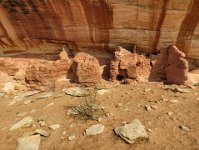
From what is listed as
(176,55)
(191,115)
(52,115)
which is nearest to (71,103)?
(52,115)

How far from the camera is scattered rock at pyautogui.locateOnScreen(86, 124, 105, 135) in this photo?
3.10 m

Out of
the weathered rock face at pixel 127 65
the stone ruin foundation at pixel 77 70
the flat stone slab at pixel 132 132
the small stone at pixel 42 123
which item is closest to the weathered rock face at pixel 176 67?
the stone ruin foundation at pixel 77 70

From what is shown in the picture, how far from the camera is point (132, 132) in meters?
2.95

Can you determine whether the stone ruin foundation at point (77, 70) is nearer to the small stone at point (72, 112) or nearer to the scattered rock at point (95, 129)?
the small stone at point (72, 112)

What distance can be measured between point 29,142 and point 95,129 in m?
0.92

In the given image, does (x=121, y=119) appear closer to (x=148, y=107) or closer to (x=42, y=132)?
(x=148, y=107)

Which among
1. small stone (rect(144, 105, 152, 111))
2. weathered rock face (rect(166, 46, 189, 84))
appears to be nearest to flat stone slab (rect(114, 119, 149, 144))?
small stone (rect(144, 105, 152, 111))

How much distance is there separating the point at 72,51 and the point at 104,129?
144 inches

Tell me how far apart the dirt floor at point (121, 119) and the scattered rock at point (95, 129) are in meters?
0.07

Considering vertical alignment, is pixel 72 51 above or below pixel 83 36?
below

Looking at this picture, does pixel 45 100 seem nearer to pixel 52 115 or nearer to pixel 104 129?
pixel 52 115

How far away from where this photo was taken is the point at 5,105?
4.83 meters

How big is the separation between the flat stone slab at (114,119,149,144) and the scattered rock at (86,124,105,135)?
22 cm

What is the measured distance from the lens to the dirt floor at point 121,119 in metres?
2.82
